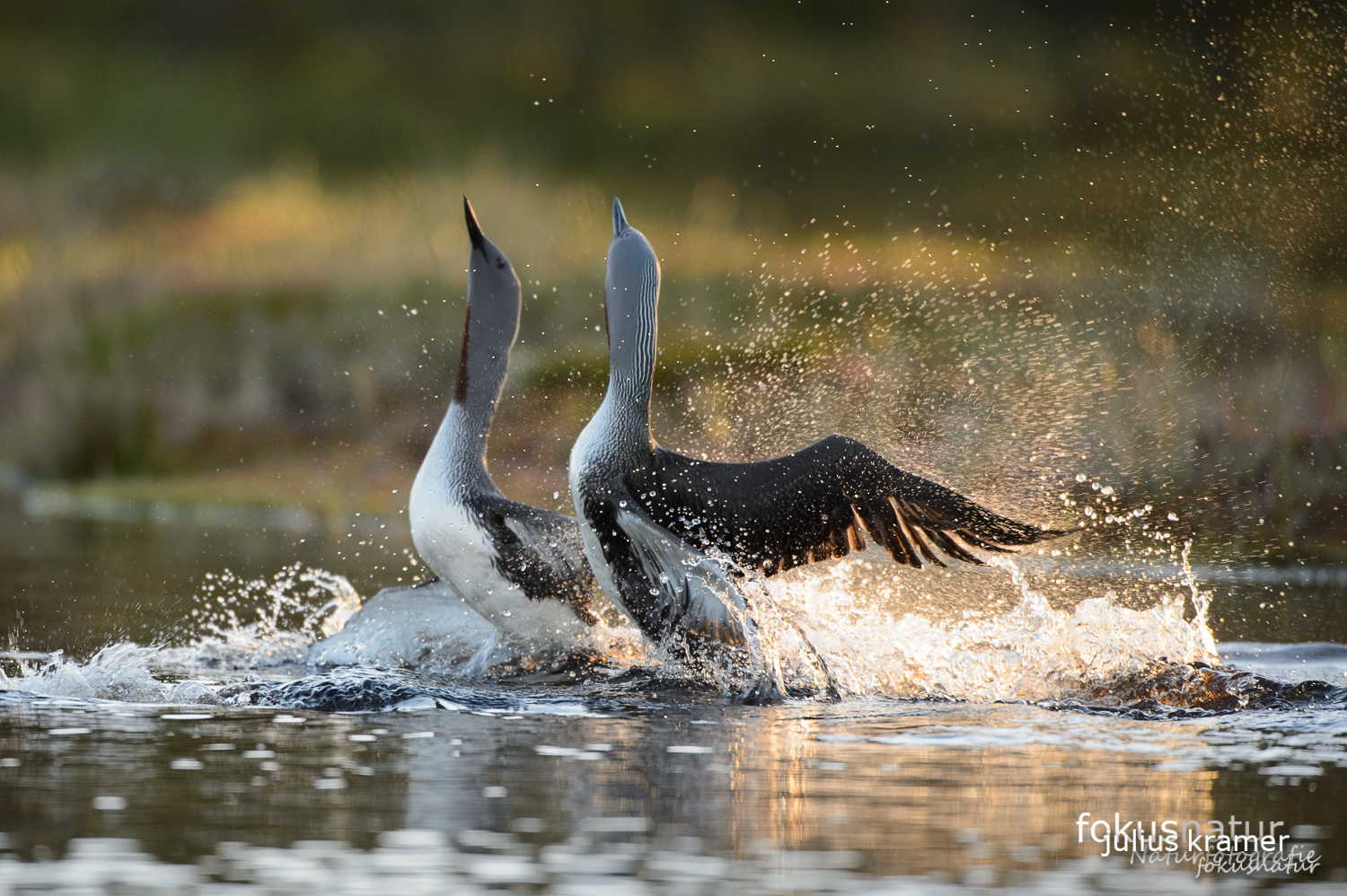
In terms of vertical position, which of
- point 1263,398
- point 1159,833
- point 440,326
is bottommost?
point 1159,833

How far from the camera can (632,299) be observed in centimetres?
605

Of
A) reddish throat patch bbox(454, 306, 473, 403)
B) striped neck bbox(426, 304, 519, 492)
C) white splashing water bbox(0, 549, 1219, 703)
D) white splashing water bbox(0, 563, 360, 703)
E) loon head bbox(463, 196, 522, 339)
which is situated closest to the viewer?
white splashing water bbox(0, 563, 360, 703)

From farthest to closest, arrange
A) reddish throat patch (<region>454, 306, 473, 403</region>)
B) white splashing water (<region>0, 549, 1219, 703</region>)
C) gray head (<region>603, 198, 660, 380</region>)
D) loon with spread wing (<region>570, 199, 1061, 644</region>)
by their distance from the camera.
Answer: reddish throat patch (<region>454, 306, 473, 403</region>) < gray head (<region>603, 198, 660, 380</region>) < loon with spread wing (<region>570, 199, 1061, 644</region>) < white splashing water (<region>0, 549, 1219, 703</region>)

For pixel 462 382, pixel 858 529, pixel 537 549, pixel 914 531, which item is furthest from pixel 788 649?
pixel 462 382

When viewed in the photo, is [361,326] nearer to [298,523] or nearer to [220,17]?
[298,523]

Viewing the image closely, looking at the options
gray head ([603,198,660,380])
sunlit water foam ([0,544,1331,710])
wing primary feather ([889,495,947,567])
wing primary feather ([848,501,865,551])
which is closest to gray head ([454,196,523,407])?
gray head ([603,198,660,380])

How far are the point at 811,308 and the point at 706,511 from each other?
26.3ft

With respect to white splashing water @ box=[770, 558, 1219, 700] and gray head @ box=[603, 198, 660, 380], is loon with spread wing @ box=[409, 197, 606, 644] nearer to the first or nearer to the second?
gray head @ box=[603, 198, 660, 380]

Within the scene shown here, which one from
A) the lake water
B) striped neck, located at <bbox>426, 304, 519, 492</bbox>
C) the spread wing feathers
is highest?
striped neck, located at <bbox>426, 304, 519, 492</bbox>

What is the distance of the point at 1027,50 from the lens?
2903 cm

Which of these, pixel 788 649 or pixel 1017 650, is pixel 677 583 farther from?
pixel 1017 650

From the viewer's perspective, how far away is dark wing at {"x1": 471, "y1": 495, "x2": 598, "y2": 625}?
6.06 meters

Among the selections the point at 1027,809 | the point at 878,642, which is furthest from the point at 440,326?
the point at 1027,809

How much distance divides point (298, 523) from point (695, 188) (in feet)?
48.2
